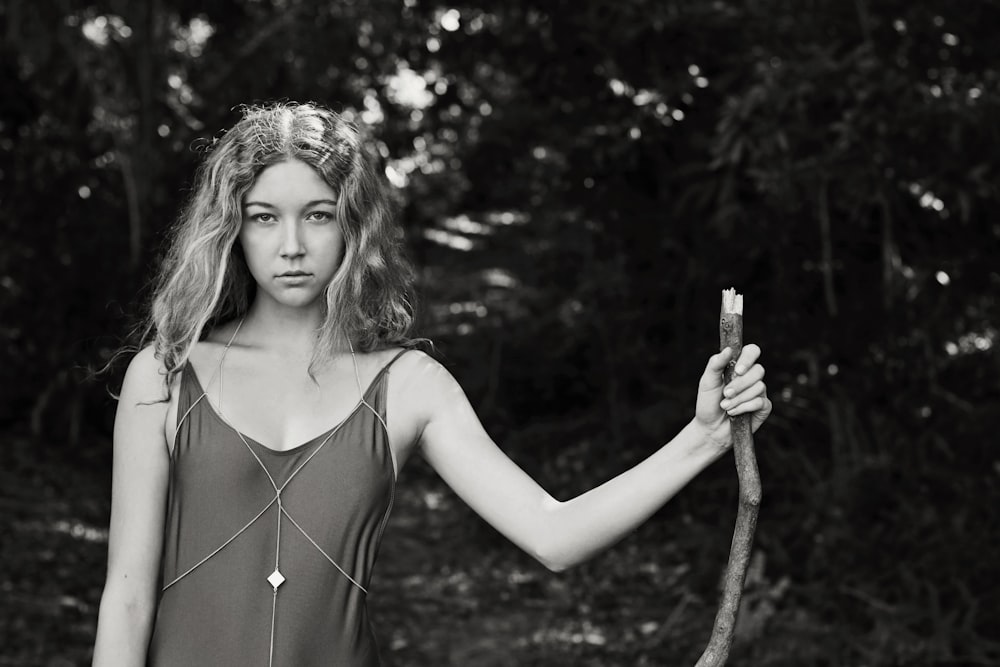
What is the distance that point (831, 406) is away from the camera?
566cm

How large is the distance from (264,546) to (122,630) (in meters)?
0.24

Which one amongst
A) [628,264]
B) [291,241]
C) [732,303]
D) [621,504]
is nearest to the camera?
[732,303]

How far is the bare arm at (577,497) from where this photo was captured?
Result: 1.83 metres

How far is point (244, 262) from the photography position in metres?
2.15

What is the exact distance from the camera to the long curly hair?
81.4 inches

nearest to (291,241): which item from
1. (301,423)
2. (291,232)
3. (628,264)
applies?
(291,232)

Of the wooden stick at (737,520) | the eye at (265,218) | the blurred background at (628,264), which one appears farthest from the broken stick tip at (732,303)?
the blurred background at (628,264)

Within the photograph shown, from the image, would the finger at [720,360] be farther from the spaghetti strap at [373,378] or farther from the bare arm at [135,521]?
the bare arm at [135,521]

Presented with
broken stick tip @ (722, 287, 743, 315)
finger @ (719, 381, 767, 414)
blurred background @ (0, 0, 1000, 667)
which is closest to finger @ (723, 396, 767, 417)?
finger @ (719, 381, 767, 414)

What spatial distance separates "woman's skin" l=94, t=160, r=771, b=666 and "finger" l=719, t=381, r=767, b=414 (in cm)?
4

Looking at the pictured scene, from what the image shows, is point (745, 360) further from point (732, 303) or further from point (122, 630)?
point (122, 630)

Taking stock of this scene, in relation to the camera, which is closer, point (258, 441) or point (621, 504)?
point (621, 504)

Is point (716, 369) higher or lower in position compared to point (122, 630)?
higher

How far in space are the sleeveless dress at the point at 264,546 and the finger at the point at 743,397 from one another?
57 cm
